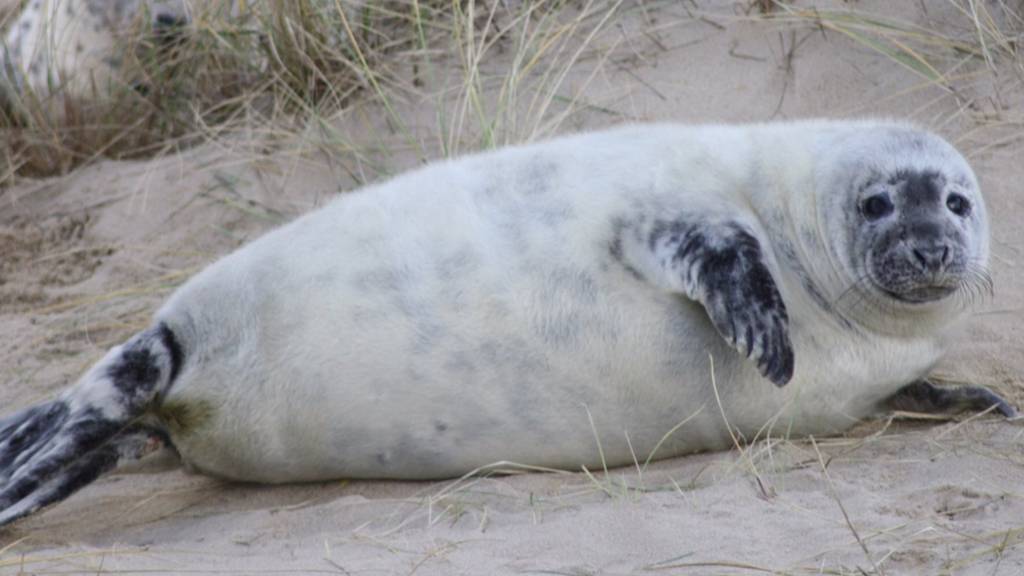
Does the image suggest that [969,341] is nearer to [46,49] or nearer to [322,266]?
[322,266]

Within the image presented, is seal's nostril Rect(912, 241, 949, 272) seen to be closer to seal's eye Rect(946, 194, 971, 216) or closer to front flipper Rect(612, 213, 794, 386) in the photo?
seal's eye Rect(946, 194, 971, 216)

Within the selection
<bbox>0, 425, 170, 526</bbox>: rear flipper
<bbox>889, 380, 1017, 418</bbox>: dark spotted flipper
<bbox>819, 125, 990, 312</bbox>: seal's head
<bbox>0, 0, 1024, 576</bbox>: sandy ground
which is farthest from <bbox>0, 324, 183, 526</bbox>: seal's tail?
<bbox>889, 380, 1017, 418</bbox>: dark spotted flipper

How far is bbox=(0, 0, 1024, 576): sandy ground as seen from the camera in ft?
9.19

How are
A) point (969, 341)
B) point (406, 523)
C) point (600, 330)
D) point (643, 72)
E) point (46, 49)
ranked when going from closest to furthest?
point (406, 523) < point (600, 330) < point (969, 341) < point (643, 72) < point (46, 49)

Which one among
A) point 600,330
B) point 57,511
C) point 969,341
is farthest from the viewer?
point 969,341

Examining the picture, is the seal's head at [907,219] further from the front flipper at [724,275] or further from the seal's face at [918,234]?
the front flipper at [724,275]

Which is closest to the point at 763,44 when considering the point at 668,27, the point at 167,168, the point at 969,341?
the point at 668,27

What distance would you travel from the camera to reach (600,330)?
346 centimetres

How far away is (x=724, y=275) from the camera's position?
337 centimetres

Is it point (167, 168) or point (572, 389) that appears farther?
point (167, 168)

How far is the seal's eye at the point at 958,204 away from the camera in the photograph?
3611mm

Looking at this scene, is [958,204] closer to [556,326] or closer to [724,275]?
[724,275]

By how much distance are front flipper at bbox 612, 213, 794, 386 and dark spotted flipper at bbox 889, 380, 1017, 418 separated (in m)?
0.54

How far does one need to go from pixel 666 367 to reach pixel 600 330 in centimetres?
16
